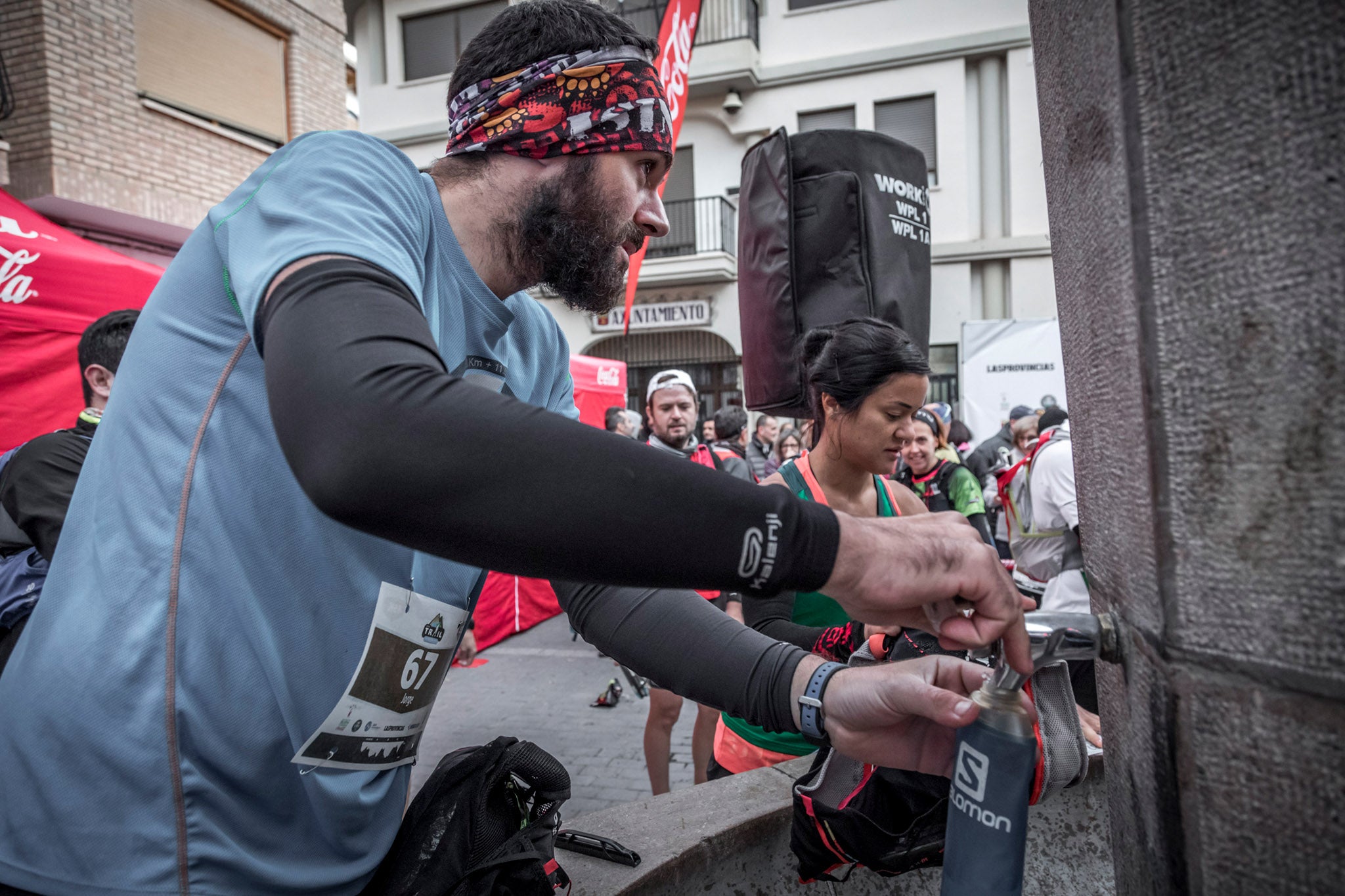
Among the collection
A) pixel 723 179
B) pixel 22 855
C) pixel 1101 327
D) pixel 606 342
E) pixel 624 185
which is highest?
pixel 723 179

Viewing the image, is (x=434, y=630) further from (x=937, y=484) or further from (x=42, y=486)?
(x=937, y=484)

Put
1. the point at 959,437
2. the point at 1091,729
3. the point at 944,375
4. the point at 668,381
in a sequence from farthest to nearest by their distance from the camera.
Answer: the point at 944,375 → the point at 959,437 → the point at 668,381 → the point at 1091,729

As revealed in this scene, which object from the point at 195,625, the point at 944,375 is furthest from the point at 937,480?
the point at 944,375

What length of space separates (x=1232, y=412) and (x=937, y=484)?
4.73 metres

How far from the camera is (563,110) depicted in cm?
120

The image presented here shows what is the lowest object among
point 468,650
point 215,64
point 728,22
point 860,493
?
point 468,650

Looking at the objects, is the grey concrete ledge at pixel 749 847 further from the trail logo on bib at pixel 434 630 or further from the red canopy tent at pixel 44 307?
the red canopy tent at pixel 44 307

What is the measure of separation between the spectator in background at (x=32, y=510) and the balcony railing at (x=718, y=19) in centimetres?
1425

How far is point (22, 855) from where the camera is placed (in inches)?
37.5

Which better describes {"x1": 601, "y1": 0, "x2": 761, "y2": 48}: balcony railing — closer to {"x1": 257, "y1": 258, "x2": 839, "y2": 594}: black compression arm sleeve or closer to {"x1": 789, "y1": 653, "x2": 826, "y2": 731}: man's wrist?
{"x1": 789, "y1": 653, "x2": 826, "y2": 731}: man's wrist

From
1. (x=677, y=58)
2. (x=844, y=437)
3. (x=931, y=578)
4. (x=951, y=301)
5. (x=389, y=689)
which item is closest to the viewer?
(x=931, y=578)

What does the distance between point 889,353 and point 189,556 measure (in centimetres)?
194

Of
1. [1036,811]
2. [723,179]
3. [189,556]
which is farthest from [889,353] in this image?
[723,179]

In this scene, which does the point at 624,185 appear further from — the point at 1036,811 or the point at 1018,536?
the point at 1018,536
